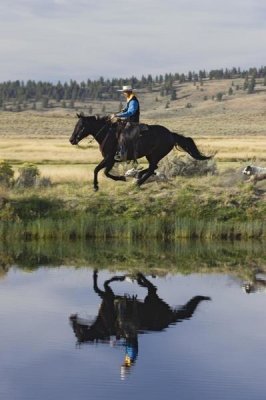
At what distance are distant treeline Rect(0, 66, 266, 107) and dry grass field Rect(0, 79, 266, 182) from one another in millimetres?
5563

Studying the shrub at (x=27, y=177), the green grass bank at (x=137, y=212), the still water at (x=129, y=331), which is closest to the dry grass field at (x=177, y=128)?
the shrub at (x=27, y=177)

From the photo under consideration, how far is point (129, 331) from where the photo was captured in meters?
13.0

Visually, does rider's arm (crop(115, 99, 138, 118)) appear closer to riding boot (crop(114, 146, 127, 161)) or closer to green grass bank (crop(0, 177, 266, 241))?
riding boot (crop(114, 146, 127, 161))

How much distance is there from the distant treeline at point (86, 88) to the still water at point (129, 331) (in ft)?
424

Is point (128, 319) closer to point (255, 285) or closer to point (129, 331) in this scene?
point (129, 331)

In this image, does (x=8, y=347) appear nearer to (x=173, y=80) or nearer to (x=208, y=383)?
(x=208, y=383)

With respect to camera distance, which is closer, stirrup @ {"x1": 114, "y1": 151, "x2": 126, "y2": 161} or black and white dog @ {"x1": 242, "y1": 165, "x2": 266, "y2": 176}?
stirrup @ {"x1": 114, "y1": 151, "x2": 126, "y2": 161}

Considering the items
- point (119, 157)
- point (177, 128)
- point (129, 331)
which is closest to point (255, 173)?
point (119, 157)

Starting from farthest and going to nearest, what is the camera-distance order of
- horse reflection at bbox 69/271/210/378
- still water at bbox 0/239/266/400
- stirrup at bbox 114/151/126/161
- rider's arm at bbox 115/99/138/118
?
stirrup at bbox 114/151/126/161
rider's arm at bbox 115/99/138/118
horse reflection at bbox 69/271/210/378
still water at bbox 0/239/266/400

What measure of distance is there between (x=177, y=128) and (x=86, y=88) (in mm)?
77418

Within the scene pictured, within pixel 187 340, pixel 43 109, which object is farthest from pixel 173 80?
pixel 187 340

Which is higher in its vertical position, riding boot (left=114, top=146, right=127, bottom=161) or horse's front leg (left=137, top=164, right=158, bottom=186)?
riding boot (left=114, top=146, right=127, bottom=161)

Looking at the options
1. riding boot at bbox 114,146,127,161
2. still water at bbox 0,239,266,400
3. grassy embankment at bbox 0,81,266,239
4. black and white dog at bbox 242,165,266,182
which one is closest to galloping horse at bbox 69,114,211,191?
riding boot at bbox 114,146,127,161

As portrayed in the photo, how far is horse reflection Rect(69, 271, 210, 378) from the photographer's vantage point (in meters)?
12.6
